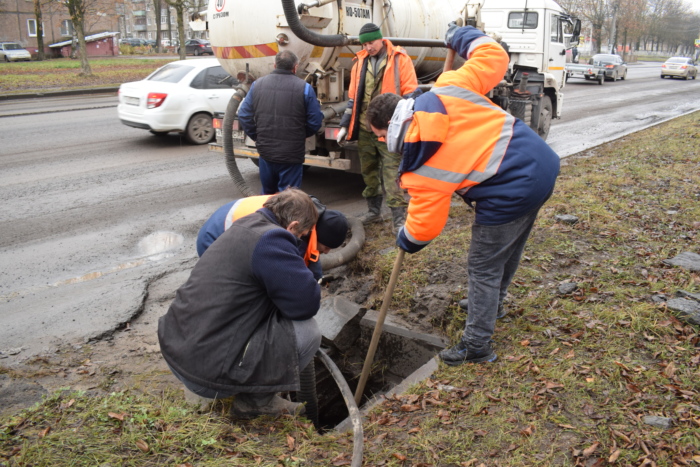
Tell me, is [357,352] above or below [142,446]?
below

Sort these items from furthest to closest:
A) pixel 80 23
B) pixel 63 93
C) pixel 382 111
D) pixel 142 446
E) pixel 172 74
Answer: pixel 80 23, pixel 63 93, pixel 172 74, pixel 382 111, pixel 142 446

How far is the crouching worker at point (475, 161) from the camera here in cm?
307

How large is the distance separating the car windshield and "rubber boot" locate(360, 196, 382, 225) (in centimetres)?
556

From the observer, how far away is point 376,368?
4.37 m

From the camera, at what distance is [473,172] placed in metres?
3.13

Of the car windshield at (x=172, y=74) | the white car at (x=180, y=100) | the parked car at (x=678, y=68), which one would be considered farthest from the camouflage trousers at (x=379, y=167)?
the parked car at (x=678, y=68)

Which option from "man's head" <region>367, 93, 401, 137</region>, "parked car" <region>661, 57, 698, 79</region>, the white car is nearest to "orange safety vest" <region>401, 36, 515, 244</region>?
"man's head" <region>367, 93, 401, 137</region>

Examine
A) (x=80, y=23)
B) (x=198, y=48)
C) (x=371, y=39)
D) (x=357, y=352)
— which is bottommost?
(x=357, y=352)

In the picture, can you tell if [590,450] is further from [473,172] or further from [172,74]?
[172,74]

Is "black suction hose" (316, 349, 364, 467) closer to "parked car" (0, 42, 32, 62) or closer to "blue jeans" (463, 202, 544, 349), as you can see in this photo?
"blue jeans" (463, 202, 544, 349)

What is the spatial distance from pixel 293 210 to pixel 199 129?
27.0ft

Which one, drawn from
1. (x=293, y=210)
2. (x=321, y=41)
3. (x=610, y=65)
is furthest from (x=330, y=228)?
(x=610, y=65)

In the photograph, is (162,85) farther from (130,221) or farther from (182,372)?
(182,372)

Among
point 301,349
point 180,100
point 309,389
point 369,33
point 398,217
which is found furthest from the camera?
point 180,100
